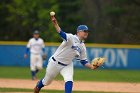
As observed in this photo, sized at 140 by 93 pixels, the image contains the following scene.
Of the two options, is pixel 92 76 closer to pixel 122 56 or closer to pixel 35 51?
pixel 35 51

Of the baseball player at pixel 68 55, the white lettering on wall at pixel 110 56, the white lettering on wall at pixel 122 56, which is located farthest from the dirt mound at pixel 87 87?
the white lettering on wall at pixel 122 56

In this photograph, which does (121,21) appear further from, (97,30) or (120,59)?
(120,59)

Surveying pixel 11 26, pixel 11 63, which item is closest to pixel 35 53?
pixel 11 63

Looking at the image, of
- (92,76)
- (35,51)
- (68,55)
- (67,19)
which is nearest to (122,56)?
(92,76)

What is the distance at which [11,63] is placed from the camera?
32719 mm

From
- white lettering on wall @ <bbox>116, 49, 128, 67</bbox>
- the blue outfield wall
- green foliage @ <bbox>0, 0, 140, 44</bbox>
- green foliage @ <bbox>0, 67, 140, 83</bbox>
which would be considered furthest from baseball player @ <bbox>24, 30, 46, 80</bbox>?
green foliage @ <bbox>0, 0, 140, 44</bbox>

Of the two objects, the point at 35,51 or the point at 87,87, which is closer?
the point at 87,87

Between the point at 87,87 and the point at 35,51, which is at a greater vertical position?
the point at 35,51

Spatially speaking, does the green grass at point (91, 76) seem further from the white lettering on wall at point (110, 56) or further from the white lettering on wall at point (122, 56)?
the white lettering on wall at point (122, 56)

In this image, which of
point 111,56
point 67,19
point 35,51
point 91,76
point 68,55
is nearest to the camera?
point 68,55

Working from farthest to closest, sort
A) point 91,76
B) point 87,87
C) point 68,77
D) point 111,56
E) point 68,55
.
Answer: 1. point 111,56
2. point 91,76
3. point 87,87
4. point 68,55
5. point 68,77

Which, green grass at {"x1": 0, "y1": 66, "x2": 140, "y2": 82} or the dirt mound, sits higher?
the dirt mound

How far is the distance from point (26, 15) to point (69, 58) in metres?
31.2

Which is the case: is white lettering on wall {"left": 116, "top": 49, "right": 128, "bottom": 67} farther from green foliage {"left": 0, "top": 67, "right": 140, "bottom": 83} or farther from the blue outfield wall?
green foliage {"left": 0, "top": 67, "right": 140, "bottom": 83}
